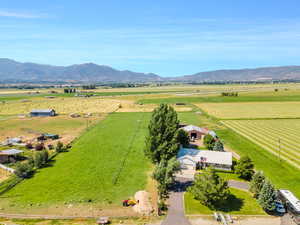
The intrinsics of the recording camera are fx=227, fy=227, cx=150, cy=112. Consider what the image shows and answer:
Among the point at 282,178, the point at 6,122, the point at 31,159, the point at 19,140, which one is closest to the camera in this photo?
the point at 282,178

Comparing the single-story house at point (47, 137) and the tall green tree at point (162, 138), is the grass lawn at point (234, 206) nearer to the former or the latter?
the tall green tree at point (162, 138)

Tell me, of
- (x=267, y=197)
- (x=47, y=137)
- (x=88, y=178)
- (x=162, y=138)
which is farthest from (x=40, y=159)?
(x=267, y=197)

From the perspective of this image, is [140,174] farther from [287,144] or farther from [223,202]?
[287,144]

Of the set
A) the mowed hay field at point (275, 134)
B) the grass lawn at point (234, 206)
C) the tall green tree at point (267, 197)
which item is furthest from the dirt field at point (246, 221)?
the mowed hay field at point (275, 134)

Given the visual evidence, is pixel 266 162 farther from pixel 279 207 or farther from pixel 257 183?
pixel 279 207

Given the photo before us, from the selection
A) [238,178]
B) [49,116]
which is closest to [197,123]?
[238,178]

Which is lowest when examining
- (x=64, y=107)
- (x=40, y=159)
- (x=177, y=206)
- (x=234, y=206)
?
(x=234, y=206)
